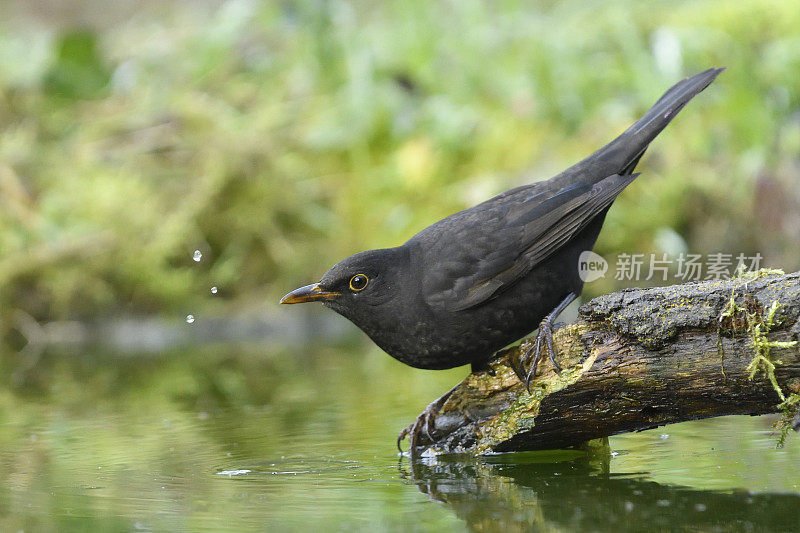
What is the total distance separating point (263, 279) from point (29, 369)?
273 cm

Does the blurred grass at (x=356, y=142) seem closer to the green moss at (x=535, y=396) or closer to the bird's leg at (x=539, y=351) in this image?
the bird's leg at (x=539, y=351)

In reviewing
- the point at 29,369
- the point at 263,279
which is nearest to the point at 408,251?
the point at 29,369

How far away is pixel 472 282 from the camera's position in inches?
158

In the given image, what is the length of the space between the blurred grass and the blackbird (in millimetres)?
3698

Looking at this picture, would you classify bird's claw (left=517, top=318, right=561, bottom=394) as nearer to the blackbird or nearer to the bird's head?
the blackbird

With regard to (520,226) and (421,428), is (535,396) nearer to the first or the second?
(421,428)

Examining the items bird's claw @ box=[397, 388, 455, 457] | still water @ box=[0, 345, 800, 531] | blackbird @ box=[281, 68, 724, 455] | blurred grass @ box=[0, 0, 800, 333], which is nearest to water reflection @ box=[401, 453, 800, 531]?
still water @ box=[0, 345, 800, 531]

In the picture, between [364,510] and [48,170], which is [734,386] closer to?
[364,510]

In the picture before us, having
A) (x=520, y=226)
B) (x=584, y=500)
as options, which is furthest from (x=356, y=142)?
(x=584, y=500)

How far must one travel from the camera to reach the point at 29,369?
6730 mm

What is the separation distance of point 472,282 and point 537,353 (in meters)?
0.48

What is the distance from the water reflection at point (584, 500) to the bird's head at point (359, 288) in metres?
0.74

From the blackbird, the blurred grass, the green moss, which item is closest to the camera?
the green moss

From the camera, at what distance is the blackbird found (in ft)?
13.1
